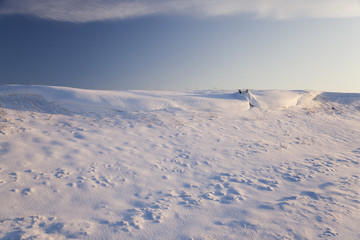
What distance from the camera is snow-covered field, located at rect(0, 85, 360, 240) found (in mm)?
2584

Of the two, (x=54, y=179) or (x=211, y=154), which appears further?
(x=211, y=154)

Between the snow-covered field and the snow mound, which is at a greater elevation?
the snow mound

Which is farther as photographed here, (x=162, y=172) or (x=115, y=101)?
(x=115, y=101)

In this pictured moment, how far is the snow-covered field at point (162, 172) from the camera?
102 inches

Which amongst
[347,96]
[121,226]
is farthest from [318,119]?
[121,226]

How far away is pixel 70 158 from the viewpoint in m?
3.93

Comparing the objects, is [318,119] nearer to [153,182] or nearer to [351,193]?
[351,193]

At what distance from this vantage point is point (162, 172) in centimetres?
394

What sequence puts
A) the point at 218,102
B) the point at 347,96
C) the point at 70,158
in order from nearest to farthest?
the point at 70,158
the point at 218,102
the point at 347,96

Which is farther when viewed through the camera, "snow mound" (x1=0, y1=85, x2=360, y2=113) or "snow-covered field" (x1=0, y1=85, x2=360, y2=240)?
"snow mound" (x1=0, y1=85, x2=360, y2=113)

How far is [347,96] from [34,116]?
47.6ft

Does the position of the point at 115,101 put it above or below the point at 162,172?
above

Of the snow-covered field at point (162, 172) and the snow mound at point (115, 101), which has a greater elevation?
the snow mound at point (115, 101)

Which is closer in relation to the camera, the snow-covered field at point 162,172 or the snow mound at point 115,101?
the snow-covered field at point 162,172
